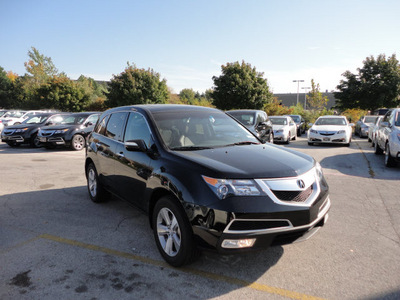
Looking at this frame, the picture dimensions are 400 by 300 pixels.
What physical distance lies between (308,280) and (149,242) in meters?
1.83

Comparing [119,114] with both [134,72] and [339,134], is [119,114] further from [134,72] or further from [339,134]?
[134,72]

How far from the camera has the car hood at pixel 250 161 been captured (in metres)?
2.64

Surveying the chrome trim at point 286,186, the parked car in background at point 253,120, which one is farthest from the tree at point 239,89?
the chrome trim at point 286,186

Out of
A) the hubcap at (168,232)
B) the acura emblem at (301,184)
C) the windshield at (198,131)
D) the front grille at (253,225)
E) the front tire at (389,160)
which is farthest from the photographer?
the front tire at (389,160)

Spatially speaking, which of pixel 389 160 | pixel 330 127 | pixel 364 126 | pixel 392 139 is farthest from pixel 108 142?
pixel 364 126

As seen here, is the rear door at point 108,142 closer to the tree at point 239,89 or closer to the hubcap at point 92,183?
the hubcap at point 92,183

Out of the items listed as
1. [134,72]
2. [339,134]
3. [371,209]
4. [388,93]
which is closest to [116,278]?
[371,209]

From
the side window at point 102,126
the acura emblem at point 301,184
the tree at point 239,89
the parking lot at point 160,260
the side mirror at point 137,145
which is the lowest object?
the parking lot at point 160,260

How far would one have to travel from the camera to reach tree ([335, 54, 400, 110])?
31319 mm

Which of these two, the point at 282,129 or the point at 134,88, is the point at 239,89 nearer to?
the point at 282,129

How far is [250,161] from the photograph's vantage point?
9.57 ft

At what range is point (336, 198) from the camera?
5.30m

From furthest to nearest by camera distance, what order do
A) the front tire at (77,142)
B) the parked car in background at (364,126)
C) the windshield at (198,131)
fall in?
the parked car in background at (364,126)
the front tire at (77,142)
the windshield at (198,131)

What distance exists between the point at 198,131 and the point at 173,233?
1407 millimetres
